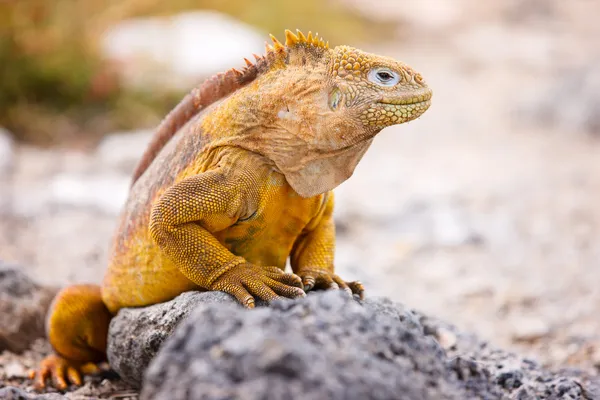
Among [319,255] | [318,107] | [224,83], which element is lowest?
[319,255]

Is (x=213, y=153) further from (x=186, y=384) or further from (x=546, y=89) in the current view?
(x=546, y=89)

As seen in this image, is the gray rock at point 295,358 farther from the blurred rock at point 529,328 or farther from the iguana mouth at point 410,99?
the blurred rock at point 529,328

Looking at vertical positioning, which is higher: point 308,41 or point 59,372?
point 308,41

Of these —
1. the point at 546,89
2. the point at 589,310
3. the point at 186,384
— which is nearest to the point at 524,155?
the point at 546,89

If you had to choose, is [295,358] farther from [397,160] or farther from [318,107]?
[397,160]

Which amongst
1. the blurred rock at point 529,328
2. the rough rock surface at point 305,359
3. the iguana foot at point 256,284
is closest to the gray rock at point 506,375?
the rough rock surface at point 305,359

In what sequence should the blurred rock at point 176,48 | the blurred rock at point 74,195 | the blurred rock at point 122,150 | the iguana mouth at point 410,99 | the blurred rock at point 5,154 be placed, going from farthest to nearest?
the blurred rock at point 176,48 < the blurred rock at point 122,150 < the blurred rock at point 5,154 < the blurred rock at point 74,195 < the iguana mouth at point 410,99

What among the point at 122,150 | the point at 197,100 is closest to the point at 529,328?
the point at 197,100
